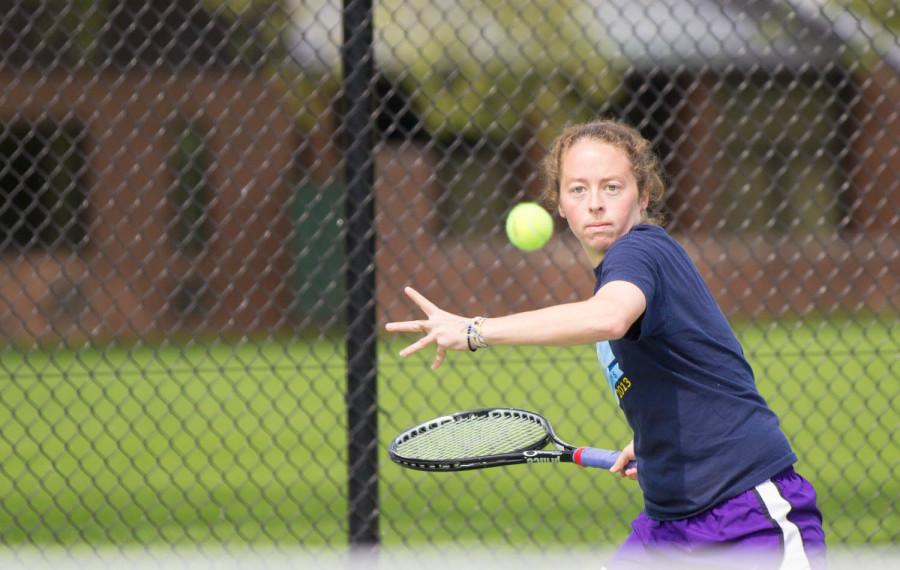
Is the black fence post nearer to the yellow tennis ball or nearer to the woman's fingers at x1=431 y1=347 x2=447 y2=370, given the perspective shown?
the yellow tennis ball

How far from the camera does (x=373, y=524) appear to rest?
3.84m

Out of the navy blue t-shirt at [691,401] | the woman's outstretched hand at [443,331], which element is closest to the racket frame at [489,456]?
the navy blue t-shirt at [691,401]

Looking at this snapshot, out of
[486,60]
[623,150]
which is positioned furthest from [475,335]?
[486,60]

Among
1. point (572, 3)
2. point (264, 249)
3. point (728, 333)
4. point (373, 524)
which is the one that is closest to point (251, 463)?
point (373, 524)

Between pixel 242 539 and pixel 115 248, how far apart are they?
988 cm

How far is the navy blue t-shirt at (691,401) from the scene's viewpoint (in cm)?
247

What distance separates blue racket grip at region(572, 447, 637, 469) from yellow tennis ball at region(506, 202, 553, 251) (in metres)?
0.99

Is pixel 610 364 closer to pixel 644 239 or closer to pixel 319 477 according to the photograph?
pixel 644 239

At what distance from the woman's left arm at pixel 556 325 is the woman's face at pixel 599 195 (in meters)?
0.33

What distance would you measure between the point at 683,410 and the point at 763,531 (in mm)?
297

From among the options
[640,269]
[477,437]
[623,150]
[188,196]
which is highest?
[623,150]

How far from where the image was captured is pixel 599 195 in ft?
8.52

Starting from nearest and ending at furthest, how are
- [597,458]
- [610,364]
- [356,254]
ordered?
[610,364] → [597,458] → [356,254]

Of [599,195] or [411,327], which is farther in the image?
[599,195]
